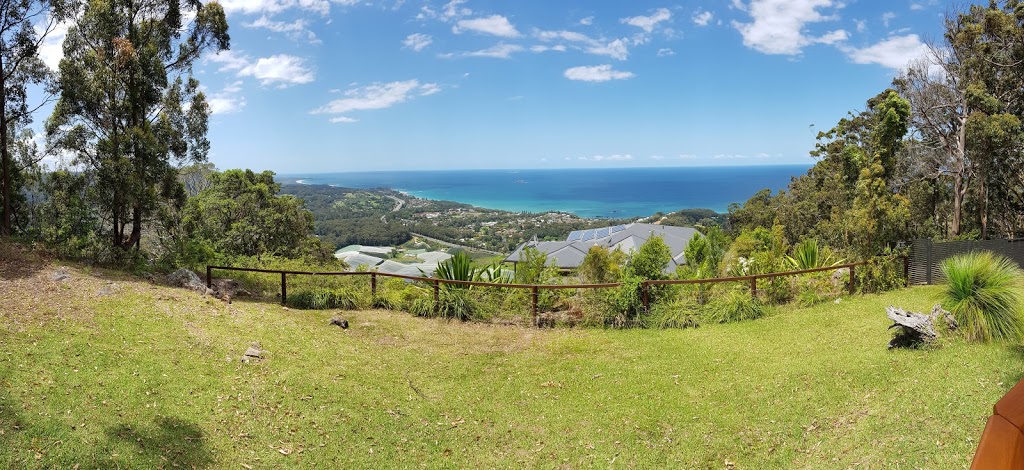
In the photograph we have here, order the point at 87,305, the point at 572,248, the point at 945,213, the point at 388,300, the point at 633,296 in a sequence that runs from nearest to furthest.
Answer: the point at 87,305, the point at 633,296, the point at 388,300, the point at 945,213, the point at 572,248

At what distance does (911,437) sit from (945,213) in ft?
71.8

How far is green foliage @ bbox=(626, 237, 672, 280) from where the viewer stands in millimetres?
10680

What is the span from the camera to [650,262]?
10773 mm

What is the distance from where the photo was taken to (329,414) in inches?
227

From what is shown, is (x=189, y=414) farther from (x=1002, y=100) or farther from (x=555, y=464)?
(x=1002, y=100)

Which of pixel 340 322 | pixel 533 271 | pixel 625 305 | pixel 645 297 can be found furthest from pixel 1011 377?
pixel 340 322

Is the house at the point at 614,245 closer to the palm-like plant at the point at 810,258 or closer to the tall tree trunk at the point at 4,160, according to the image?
the palm-like plant at the point at 810,258

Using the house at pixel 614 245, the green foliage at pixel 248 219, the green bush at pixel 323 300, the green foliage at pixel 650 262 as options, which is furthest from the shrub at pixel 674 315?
the green foliage at pixel 248 219

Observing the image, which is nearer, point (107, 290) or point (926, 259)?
point (107, 290)

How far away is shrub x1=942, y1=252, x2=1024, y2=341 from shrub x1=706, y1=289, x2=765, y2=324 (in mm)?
2803

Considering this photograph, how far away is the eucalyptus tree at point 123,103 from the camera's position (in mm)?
11430

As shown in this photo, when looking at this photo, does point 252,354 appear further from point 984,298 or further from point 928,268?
point 928,268

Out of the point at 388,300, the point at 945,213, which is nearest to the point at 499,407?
the point at 388,300

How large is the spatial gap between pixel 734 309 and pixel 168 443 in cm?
839
